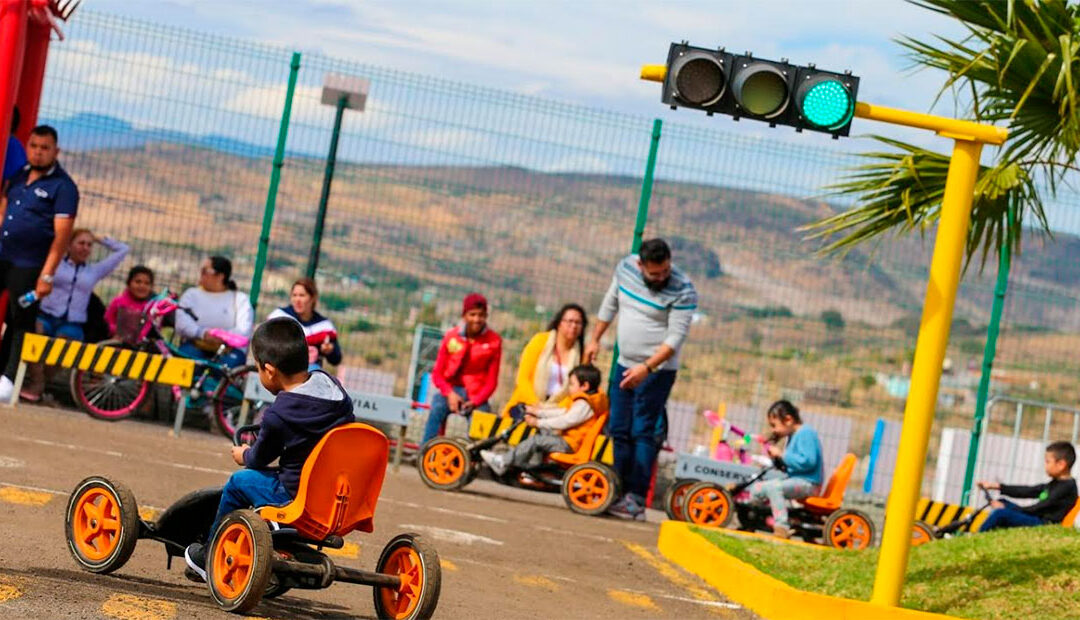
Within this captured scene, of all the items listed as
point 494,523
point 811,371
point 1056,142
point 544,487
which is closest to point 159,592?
point 494,523

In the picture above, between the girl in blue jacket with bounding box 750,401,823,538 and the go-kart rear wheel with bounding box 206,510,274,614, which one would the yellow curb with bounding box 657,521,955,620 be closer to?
the girl in blue jacket with bounding box 750,401,823,538

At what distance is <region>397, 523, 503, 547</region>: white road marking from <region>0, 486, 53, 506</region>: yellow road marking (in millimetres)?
2445

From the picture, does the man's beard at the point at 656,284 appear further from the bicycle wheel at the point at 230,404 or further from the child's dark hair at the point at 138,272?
the child's dark hair at the point at 138,272

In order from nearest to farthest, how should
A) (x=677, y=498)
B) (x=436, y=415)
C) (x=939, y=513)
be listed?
(x=677, y=498)
(x=436, y=415)
(x=939, y=513)

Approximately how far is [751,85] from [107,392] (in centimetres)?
803

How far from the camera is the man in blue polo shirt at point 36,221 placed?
13625 mm

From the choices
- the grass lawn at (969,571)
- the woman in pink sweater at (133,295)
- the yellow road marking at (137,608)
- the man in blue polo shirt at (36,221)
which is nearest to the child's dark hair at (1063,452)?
the grass lawn at (969,571)

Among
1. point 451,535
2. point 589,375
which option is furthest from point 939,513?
point 451,535

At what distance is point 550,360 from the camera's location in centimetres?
1473

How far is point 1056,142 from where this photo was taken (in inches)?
386

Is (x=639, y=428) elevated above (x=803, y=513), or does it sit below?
above

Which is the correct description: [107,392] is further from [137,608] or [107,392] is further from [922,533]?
[137,608]

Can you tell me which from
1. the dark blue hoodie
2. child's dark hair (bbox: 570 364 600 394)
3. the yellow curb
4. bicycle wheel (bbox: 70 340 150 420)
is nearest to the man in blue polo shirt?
bicycle wheel (bbox: 70 340 150 420)

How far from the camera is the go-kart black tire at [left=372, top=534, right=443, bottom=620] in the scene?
6.75 meters
